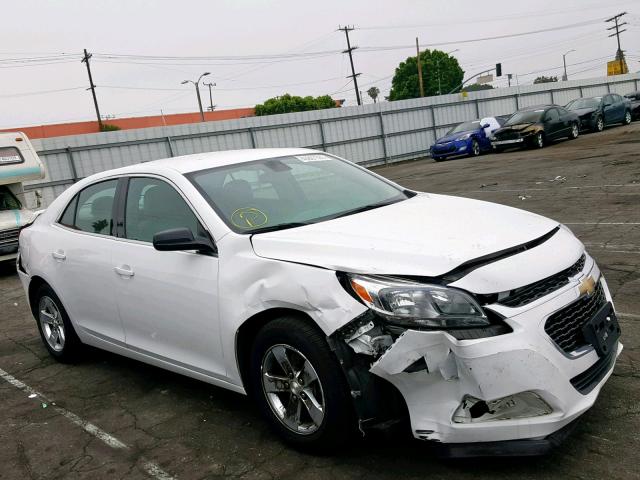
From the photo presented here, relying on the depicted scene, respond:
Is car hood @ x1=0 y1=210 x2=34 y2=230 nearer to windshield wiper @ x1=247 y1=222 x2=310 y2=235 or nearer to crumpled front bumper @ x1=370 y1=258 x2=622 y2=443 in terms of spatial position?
windshield wiper @ x1=247 y1=222 x2=310 y2=235

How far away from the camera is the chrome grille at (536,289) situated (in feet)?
9.30

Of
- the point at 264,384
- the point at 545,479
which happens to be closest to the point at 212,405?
the point at 264,384

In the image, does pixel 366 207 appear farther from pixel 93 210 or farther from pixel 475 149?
pixel 475 149

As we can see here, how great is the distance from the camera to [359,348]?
2928 mm

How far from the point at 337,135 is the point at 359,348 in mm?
25587

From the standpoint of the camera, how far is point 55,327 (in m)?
5.49

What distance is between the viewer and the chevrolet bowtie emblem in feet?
10.2

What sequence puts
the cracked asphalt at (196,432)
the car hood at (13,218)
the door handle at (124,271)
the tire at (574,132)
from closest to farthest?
the cracked asphalt at (196,432), the door handle at (124,271), the car hood at (13,218), the tire at (574,132)

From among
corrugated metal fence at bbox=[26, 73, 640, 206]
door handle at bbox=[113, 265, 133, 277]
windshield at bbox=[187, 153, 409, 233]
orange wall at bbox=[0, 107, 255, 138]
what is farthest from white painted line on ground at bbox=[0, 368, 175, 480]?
orange wall at bbox=[0, 107, 255, 138]

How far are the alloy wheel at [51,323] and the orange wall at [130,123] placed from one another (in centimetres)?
4901

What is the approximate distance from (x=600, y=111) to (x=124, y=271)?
2699cm

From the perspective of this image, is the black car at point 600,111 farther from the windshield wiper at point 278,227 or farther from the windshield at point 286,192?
the windshield wiper at point 278,227

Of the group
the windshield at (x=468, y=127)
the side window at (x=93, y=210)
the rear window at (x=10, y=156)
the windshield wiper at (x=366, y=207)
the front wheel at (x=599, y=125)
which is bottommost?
the front wheel at (x=599, y=125)

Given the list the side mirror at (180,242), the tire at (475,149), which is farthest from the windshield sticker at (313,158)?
the tire at (475,149)
